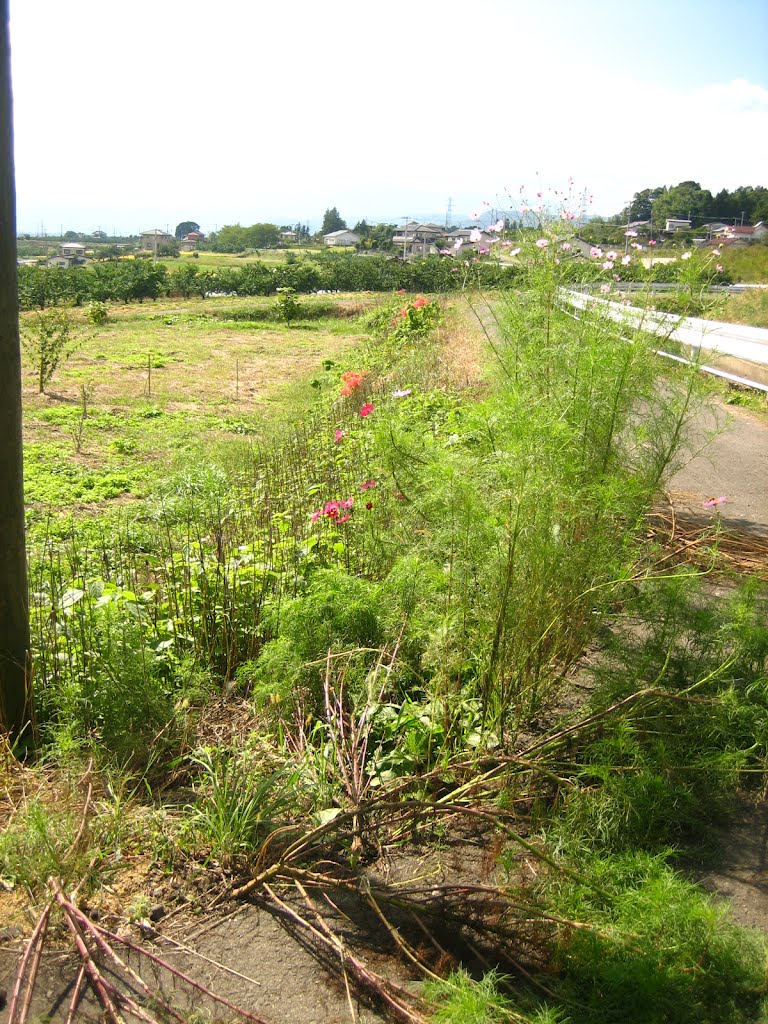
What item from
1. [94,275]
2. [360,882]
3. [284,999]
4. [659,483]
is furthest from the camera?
[94,275]

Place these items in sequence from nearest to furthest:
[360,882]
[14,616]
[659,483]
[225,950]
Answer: [225,950] → [360,882] → [14,616] → [659,483]

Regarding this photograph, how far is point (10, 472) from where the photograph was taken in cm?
287

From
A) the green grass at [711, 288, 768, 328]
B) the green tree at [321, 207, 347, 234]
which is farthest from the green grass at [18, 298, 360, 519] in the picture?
the green tree at [321, 207, 347, 234]

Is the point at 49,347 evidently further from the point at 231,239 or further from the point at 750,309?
the point at 231,239

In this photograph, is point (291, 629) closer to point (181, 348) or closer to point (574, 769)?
point (574, 769)

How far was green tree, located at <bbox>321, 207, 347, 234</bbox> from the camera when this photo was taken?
111m

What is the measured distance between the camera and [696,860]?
2.45 m

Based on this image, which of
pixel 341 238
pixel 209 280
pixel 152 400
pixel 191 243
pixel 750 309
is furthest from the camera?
pixel 191 243

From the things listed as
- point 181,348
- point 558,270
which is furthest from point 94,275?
point 558,270

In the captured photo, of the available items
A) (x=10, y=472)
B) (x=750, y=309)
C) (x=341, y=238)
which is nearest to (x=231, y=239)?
(x=341, y=238)

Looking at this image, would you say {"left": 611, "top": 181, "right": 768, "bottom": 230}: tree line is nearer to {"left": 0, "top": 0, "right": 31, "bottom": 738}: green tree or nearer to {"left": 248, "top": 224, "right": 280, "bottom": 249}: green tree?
{"left": 0, "top": 0, "right": 31, "bottom": 738}: green tree

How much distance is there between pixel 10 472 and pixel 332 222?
11791 cm

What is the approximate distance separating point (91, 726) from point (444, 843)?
1.33 metres

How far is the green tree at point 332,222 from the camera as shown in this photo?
366 feet
